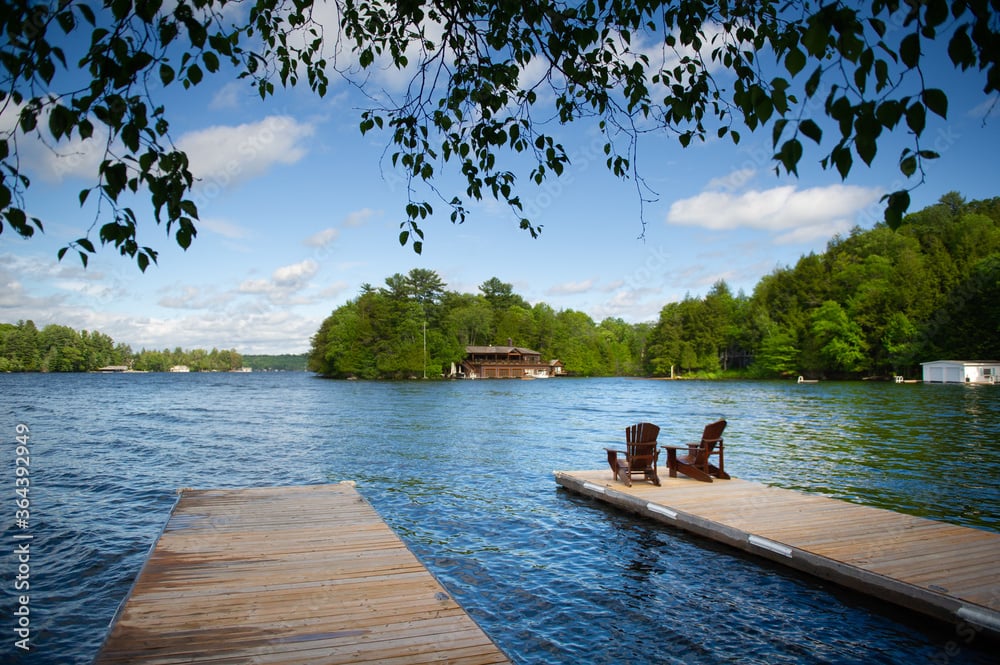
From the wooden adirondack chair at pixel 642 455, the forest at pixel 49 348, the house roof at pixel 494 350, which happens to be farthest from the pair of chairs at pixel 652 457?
the forest at pixel 49 348

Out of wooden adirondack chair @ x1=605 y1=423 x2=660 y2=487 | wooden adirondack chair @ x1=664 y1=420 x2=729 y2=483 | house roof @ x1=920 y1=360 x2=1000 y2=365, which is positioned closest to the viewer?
wooden adirondack chair @ x1=605 y1=423 x2=660 y2=487

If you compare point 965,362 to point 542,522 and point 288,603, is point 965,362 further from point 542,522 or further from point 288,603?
point 288,603

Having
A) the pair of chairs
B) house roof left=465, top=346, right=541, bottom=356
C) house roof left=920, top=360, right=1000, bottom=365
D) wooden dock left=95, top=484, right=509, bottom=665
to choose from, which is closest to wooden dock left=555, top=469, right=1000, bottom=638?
the pair of chairs

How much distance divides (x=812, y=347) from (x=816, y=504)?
3557 inches

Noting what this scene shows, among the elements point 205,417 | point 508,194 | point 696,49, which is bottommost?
point 205,417


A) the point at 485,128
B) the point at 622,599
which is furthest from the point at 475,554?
the point at 485,128

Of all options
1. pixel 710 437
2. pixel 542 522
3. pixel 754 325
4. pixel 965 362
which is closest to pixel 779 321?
pixel 754 325

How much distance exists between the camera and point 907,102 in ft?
7.06

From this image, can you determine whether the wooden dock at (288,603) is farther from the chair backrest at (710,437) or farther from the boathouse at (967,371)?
the boathouse at (967,371)

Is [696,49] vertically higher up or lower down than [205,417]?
higher up

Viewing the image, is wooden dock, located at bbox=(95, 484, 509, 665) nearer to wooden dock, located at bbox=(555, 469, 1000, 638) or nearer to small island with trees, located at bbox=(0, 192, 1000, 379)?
wooden dock, located at bbox=(555, 469, 1000, 638)

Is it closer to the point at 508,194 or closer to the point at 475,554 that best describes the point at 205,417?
the point at 475,554

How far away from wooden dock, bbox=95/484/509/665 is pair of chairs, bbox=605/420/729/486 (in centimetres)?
602

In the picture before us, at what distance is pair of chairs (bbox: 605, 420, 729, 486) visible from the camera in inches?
483
